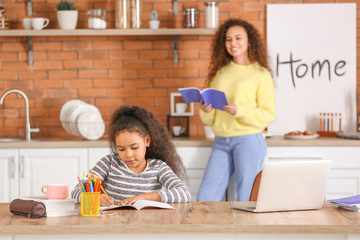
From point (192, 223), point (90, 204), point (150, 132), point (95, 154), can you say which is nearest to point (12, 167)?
point (95, 154)

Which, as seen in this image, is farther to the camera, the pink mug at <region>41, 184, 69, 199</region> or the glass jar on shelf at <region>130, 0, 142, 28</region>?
the glass jar on shelf at <region>130, 0, 142, 28</region>

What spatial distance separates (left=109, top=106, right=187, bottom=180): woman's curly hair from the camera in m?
2.84

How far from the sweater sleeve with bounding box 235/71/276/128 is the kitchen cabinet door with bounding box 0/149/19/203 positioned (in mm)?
1640

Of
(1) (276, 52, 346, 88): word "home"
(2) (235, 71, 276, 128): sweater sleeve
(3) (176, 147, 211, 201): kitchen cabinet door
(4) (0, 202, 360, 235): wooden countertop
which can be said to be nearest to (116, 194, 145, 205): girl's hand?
(4) (0, 202, 360, 235): wooden countertop

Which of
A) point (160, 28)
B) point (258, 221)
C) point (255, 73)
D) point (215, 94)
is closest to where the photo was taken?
point (258, 221)

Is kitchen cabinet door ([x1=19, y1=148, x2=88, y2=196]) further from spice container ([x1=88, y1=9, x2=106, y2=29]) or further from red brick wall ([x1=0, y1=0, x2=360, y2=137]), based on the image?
spice container ([x1=88, y1=9, x2=106, y2=29])

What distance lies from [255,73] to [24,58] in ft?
6.28

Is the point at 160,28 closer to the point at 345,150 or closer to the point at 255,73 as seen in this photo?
the point at 255,73

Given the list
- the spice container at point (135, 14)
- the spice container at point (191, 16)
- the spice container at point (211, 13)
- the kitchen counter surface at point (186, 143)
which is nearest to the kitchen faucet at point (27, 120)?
the kitchen counter surface at point (186, 143)

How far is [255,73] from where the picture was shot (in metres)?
4.06

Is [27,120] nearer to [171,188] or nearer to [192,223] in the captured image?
[171,188]

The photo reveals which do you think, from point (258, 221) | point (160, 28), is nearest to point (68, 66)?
point (160, 28)

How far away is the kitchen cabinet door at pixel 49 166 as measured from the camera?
171 inches

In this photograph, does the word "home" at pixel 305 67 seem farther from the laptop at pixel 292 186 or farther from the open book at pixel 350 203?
the laptop at pixel 292 186
